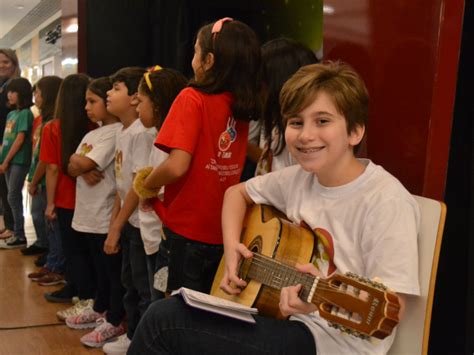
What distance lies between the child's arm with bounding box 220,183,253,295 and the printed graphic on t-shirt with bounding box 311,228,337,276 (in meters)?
0.25

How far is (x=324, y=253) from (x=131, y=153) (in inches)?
55.3

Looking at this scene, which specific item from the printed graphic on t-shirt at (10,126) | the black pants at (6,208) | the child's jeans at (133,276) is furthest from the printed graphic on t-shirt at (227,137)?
the black pants at (6,208)

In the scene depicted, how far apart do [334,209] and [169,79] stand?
1.24m

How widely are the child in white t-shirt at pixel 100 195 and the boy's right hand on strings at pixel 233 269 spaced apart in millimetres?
1436

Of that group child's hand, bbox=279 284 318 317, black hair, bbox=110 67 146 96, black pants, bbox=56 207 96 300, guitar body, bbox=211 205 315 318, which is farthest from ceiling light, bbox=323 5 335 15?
black pants, bbox=56 207 96 300

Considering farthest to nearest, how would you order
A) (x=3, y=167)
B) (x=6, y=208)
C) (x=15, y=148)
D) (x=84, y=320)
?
(x=6, y=208) < (x=3, y=167) < (x=15, y=148) < (x=84, y=320)

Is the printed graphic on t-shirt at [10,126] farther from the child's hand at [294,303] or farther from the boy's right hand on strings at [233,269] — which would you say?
the child's hand at [294,303]

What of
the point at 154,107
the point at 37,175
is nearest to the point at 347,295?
the point at 154,107

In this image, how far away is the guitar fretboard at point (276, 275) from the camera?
1.43m

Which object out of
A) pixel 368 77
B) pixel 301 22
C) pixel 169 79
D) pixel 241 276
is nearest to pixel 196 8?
pixel 301 22

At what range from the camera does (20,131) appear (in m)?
5.01

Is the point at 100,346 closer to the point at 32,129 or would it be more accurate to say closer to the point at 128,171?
the point at 128,171

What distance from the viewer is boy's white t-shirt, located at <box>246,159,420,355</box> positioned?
1.42 meters

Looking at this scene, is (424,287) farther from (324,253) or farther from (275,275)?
(275,275)
